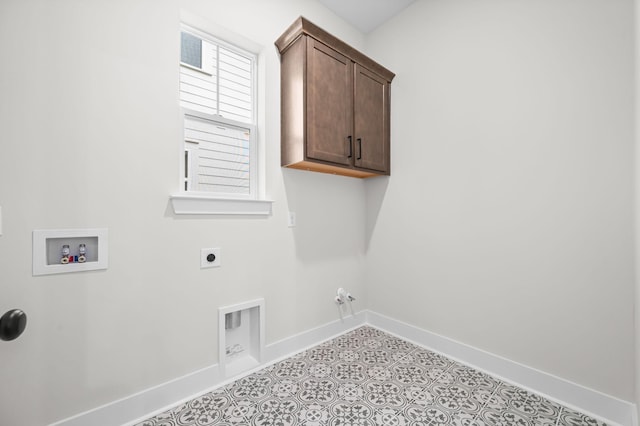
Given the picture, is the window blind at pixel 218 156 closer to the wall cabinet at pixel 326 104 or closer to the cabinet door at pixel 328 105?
the wall cabinet at pixel 326 104

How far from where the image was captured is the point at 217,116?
175cm

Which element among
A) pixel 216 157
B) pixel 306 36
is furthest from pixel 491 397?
pixel 306 36

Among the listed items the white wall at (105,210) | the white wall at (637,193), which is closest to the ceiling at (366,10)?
the white wall at (105,210)

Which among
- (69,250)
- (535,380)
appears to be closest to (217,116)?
(69,250)

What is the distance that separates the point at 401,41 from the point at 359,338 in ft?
8.16

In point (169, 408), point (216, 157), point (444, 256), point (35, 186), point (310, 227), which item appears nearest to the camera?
point (35, 186)

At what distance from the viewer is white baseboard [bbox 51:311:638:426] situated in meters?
1.32

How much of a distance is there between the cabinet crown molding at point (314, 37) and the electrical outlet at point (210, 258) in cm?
146

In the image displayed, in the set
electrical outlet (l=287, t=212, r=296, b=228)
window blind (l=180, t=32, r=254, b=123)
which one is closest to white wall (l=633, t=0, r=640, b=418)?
electrical outlet (l=287, t=212, r=296, b=228)

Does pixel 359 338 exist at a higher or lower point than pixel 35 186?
lower

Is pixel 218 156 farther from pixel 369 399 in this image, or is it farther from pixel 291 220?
pixel 369 399

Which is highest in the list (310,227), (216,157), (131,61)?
(131,61)

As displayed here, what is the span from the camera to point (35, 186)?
1.16 m

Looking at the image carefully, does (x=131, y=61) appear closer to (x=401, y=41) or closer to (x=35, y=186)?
(x=35, y=186)
